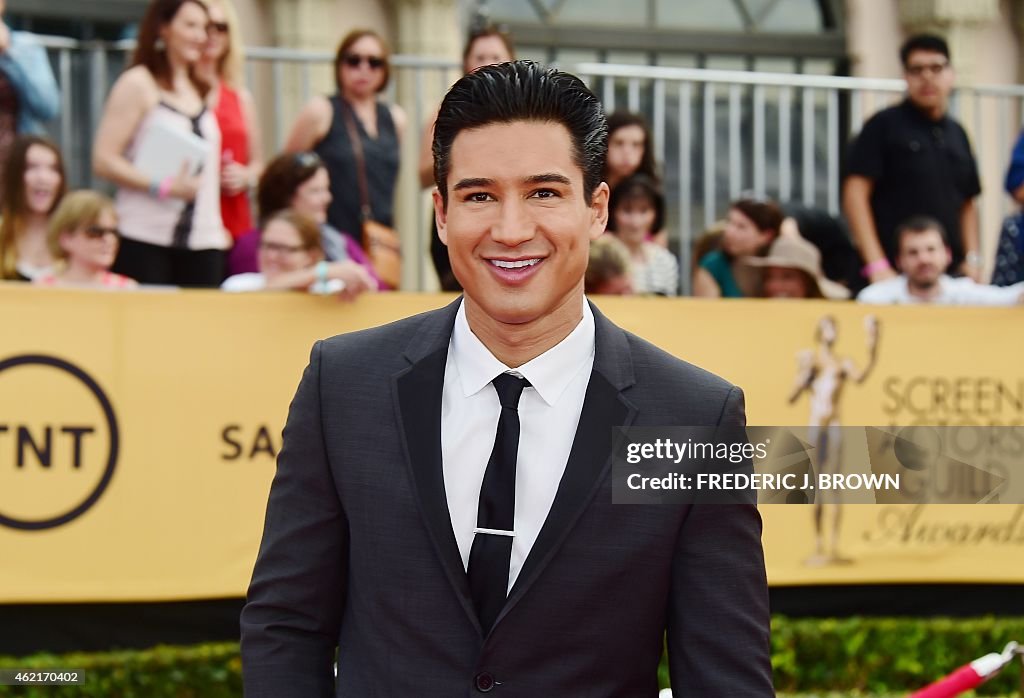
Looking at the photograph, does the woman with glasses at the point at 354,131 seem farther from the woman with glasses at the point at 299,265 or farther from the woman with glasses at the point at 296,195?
the woman with glasses at the point at 299,265

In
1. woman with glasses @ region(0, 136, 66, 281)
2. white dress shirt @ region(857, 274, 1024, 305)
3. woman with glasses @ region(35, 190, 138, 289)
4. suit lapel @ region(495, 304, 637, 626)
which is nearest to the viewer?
suit lapel @ region(495, 304, 637, 626)

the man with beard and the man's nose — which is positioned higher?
the man's nose

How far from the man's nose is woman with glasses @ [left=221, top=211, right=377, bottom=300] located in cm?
391

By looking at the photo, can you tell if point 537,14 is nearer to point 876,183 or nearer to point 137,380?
point 876,183

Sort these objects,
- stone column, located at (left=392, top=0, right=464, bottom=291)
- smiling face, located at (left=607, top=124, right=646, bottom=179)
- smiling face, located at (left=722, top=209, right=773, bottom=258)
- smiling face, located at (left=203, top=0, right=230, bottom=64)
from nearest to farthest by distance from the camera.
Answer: smiling face, located at (left=203, top=0, right=230, bottom=64), smiling face, located at (left=607, top=124, right=646, bottom=179), smiling face, located at (left=722, top=209, right=773, bottom=258), stone column, located at (left=392, top=0, right=464, bottom=291)

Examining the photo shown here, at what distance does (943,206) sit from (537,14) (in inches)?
198

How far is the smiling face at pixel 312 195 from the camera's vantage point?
22.6ft

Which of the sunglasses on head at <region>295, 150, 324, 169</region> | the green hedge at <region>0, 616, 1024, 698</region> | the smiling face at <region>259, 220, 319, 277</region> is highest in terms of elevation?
the sunglasses on head at <region>295, 150, 324, 169</region>

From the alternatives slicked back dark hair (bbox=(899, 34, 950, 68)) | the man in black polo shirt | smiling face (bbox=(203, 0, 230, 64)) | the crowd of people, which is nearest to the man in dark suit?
the crowd of people

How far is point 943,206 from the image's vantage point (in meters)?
8.20

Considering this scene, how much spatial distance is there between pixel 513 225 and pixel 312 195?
4611mm

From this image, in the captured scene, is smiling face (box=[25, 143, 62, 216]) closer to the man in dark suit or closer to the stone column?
the stone column

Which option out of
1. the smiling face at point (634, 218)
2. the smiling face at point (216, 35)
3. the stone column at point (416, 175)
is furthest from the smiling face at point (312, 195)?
the smiling face at point (634, 218)

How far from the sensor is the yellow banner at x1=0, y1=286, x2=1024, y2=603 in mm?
5953
